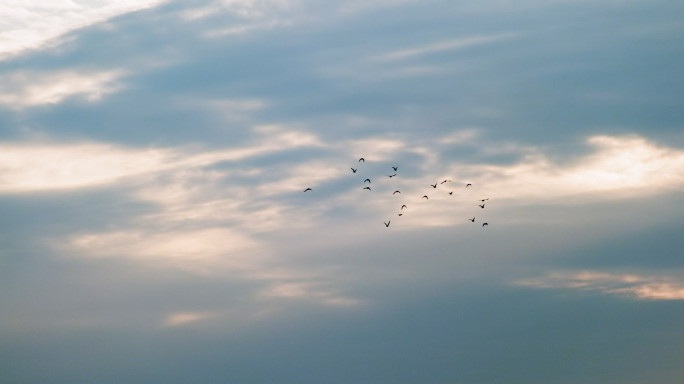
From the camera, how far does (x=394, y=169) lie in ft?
572

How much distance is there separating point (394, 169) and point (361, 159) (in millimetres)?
15317

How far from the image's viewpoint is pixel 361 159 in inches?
6865
